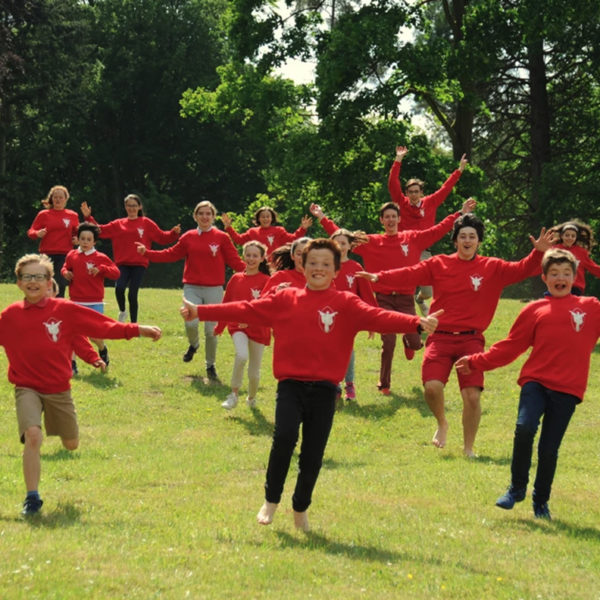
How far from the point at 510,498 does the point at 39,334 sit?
14.2 ft

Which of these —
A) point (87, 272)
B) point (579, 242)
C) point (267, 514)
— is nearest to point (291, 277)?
point (267, 514)

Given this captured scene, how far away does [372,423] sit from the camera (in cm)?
1334

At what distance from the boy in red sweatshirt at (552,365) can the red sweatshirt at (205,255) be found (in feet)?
24.6

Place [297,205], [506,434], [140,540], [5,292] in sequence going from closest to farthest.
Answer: [140,540] < [506,434] < [5,292] < [297,205]

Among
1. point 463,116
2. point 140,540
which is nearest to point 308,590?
point 140,540

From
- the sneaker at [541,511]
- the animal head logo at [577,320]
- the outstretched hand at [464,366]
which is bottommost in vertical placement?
the sneaker at [541,511]

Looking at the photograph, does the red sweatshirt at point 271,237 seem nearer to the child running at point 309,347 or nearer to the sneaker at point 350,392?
the sneaker at point 350,392

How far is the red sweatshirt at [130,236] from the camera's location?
56.7 ft

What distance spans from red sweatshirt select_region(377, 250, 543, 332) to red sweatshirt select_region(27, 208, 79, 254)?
339 inches

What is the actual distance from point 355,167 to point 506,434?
65.5ft

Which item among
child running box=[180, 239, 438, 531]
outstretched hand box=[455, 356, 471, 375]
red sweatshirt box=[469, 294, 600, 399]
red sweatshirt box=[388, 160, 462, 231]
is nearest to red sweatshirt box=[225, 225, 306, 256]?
red sweatshirt box=[388, 160, 462, 231]

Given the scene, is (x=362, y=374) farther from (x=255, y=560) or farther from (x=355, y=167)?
(x=355, y=167)

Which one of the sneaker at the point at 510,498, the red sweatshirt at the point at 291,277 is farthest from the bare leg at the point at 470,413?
the red sweatshirt at the point at 291,277

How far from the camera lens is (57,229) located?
685 inches
